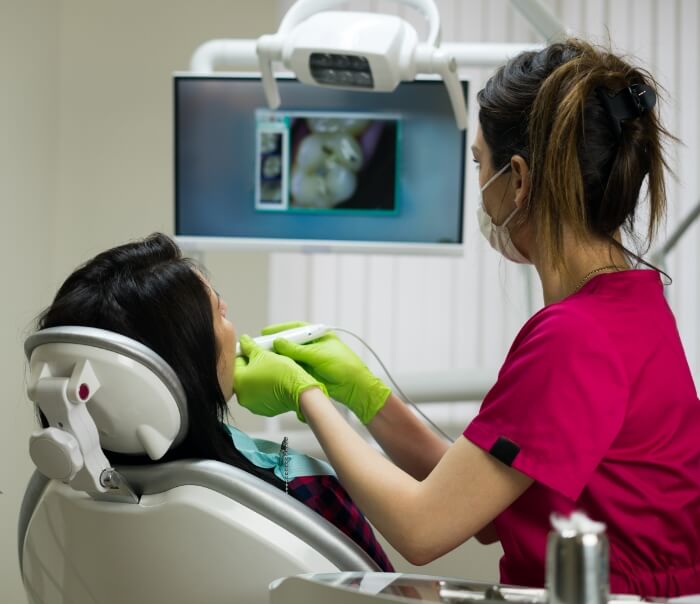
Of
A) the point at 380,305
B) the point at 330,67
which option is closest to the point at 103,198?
the point at 380,305

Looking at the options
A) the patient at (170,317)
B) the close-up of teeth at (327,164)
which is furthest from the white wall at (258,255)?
the patient at (170,317)

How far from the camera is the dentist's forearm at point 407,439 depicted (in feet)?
5.09

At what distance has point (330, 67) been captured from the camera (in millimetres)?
1812

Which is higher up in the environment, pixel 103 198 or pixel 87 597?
pixel 103 198

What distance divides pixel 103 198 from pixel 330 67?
2.02 metres

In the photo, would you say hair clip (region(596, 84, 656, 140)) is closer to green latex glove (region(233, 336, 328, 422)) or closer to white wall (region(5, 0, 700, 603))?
green latex glove (region(233, 336, 328, 422))

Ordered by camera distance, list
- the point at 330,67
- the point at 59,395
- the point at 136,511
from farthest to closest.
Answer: the point at 330,67 → the point at 136,511 → the point at 59,395

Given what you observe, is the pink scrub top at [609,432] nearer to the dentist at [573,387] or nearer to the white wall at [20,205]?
the dentist at [573,387]

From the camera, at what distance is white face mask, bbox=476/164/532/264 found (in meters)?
1.27

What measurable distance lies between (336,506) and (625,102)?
708 mm

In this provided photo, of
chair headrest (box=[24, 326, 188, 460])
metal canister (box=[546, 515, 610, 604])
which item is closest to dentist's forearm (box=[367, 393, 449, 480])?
chair headrest (box=[24, 326, 188, 460])

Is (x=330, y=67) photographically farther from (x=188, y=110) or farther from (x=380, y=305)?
(x=380, y=305)

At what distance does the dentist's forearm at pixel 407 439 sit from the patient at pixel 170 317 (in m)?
0.28

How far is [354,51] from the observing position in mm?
1720
